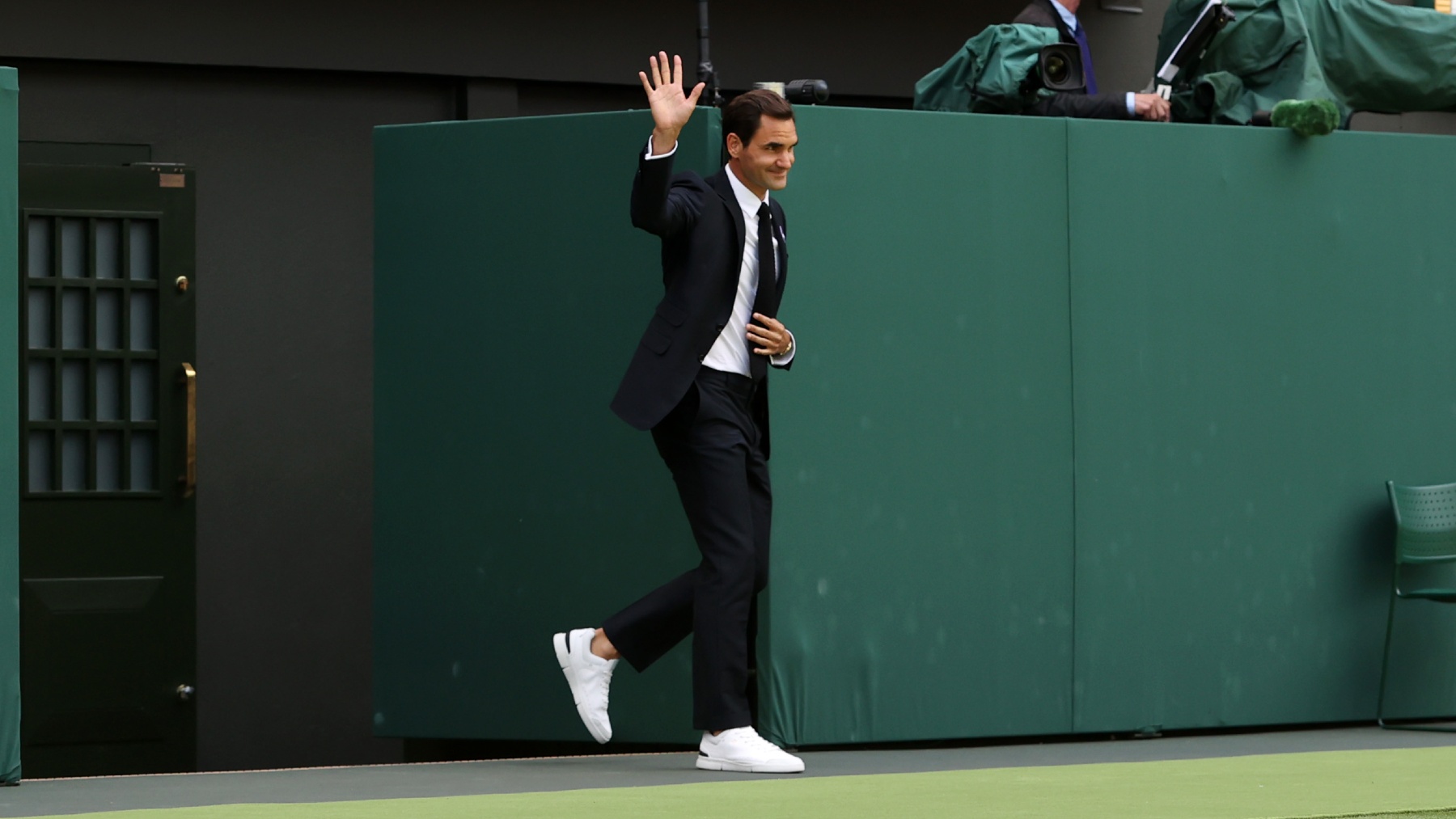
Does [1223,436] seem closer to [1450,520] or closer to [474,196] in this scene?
[1450,520]

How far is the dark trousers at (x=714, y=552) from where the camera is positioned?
244 inches

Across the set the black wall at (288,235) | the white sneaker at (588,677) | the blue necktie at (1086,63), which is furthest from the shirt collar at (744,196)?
the black wall at (288,235)

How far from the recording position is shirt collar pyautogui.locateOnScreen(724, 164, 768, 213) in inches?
255

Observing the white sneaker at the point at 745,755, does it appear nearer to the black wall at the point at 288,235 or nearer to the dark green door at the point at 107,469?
the dark green door at the point at 107,469

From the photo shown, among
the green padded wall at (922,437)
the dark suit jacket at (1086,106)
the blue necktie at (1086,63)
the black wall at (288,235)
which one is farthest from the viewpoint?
the black wall at (288,235)

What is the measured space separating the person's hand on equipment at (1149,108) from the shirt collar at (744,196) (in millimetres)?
2037

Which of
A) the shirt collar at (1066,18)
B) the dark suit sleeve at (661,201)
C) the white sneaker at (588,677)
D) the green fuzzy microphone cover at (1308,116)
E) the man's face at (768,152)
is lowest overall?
the white sneaker at (588,677)

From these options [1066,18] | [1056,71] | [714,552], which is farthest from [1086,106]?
[714,552]

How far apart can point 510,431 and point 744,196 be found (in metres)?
1.59

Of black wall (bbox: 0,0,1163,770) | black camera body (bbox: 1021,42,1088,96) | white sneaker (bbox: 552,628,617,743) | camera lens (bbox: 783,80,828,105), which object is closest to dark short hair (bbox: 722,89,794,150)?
camera lens (bbox: 783,80,828,105)

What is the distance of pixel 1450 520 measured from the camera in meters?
8.08

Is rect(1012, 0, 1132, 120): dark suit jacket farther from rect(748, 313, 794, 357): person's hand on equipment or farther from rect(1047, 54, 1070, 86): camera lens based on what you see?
rect(748, 313, 794, 357): person's hand on equipment

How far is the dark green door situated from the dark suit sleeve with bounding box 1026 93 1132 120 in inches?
140

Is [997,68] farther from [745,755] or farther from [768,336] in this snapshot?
[745,755]
